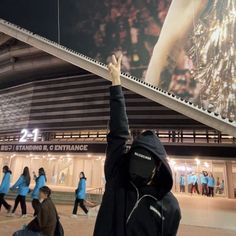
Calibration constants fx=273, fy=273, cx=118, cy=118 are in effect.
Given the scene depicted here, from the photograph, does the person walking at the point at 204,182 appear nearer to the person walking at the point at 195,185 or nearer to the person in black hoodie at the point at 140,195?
the person walking at the point at 195,185

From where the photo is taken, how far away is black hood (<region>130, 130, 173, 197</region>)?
3.84 feet

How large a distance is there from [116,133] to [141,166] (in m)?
0.27

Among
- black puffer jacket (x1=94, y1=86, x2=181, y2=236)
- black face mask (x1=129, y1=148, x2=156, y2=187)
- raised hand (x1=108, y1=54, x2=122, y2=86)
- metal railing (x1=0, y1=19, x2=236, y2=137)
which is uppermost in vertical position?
metal railing (x1=0, y1=19, x2=236, y2=137)

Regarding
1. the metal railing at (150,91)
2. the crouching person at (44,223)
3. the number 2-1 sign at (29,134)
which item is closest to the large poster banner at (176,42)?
the metal railing at (150,91)

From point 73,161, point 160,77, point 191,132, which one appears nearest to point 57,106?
point 73,161

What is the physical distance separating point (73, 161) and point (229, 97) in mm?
14168

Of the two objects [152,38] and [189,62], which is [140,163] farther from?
[152,38]

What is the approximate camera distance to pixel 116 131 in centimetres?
133

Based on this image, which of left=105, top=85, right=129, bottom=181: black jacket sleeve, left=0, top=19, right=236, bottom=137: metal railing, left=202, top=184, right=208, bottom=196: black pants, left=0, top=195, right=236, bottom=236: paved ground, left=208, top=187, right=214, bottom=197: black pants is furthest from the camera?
left=202, top=184, right=208, bottom=196: black pants

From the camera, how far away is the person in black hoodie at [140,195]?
113 centimetres

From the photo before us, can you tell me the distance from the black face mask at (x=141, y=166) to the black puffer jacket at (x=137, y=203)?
29 millimetres

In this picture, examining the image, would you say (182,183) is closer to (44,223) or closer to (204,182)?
(204,182)

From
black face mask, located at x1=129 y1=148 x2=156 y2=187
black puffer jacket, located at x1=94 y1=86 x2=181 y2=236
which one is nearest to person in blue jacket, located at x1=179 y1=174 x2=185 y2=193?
black puffer jacket, located at x1=94 y1=86 x2=181 y2=236

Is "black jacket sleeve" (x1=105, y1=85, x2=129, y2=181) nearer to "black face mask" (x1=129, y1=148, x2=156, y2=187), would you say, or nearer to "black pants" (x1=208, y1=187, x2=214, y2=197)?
"black face mask" (x1=129, y1=148, x2=156, y2=187)
